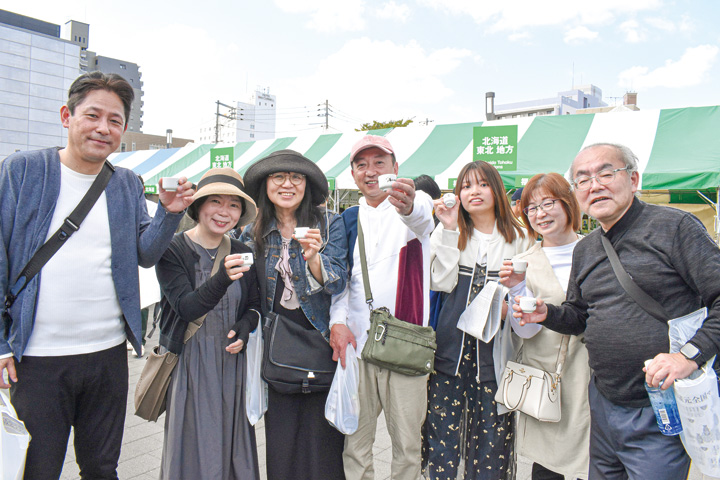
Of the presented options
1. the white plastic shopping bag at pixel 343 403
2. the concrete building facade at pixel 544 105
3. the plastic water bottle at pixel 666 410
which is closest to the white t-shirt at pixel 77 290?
the white plastic shopping bag at pixel 343 403

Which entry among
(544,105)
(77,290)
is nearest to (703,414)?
(77,290)

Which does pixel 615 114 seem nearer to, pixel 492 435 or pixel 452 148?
pixel 452 148

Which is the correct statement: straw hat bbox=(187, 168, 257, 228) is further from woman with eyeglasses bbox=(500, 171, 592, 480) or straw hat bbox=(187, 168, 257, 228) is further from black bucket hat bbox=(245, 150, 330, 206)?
woman with eyeglasses bbox=(500, 171, 592, 480)

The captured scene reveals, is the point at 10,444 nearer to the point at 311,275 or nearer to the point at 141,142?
the point at 311,275

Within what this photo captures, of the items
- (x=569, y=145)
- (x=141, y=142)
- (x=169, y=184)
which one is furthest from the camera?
(x=141, y=142)

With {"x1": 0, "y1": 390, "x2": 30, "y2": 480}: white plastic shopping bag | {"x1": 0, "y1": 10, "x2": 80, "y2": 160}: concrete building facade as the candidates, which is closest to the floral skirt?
{"x1": 0, "y1": 390, "x2": 30, "y2": 480}: white plastic shopping bag

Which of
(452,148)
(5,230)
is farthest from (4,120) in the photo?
(5,230)

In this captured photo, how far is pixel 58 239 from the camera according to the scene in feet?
6.19

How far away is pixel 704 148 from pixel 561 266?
7010 mm

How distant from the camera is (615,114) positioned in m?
8.65

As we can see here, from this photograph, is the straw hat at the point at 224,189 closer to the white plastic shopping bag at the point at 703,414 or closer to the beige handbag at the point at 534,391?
the beige handbag at the point at 534,391

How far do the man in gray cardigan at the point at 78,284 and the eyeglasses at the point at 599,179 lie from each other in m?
1.83

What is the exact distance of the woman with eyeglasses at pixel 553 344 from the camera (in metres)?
2.22

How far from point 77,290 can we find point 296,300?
1007 mm
